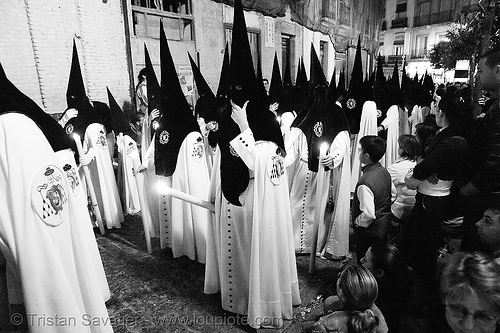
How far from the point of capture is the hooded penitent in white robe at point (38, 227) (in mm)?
1555

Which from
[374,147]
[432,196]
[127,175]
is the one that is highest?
[374,147]

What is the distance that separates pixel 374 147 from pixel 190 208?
7.67 feet

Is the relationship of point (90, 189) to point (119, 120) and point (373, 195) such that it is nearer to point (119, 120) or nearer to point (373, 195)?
point (119, 120)

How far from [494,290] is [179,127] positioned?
3259 millimetres

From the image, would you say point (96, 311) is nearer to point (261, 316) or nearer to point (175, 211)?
point (261, 316)

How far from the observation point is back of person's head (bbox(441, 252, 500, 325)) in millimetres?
1502

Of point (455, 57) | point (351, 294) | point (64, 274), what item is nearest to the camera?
point (64, 274)

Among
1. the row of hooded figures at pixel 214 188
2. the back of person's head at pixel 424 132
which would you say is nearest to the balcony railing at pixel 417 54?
the back of person's head at pixel 424 132

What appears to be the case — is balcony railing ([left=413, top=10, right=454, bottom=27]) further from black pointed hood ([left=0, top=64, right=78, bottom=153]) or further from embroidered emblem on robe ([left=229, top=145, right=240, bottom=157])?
black pointed hood ([left=0, top=64, right=78, bottom=153])

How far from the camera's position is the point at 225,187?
2.57 metres

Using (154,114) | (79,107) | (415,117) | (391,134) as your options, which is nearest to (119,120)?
(79,107)

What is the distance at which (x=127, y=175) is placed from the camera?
5.71 m

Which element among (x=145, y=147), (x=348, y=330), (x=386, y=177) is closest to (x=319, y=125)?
(x=386, y=177)

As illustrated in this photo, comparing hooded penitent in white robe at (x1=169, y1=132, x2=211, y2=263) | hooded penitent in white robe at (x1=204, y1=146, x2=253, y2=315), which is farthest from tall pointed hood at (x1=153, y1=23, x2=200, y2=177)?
hooded penitent in white robe at (x1=204, y1=146, x2=253, y2=315)
